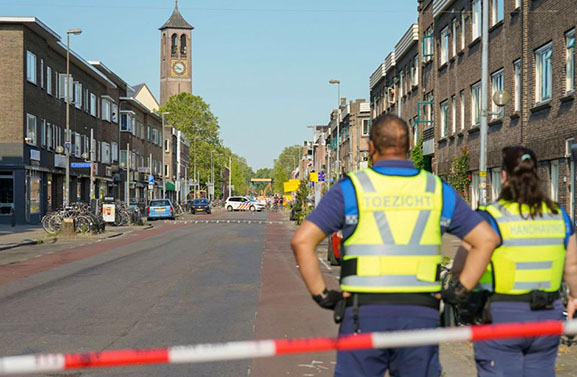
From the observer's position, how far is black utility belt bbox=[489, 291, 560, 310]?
4254mm

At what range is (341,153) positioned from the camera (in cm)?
8488

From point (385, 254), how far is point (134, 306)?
27.0ft

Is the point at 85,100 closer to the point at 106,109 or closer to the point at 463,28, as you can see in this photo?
the point at 106,109

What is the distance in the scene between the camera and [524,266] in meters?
4.32

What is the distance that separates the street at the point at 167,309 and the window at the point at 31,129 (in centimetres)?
2101

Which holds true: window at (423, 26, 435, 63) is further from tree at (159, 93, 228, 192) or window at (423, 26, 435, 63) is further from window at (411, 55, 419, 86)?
tree at (159, 93, 228, 192)

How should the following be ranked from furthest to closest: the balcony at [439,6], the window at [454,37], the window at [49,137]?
the window at [49,137] < the balcony at [439,6] < the window at [454,37]

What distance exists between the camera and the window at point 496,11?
26.1m

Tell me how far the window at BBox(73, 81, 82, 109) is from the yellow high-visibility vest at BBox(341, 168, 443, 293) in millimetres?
49893

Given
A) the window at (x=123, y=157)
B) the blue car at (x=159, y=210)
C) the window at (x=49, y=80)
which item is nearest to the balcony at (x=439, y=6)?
the window at (x=49, y=80)

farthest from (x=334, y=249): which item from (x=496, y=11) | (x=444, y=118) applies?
(x=444, y=118)

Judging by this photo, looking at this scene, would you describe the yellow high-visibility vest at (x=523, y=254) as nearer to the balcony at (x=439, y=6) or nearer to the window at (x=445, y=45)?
the balcony at (x=439, y=6)

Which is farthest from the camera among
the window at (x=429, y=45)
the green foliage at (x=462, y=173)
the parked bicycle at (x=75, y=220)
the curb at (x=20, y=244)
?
the window at (x=429, y=45)

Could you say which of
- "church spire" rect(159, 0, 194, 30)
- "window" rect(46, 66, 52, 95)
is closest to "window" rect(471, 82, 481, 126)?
"window" rect(46, 66, 52, 95)
